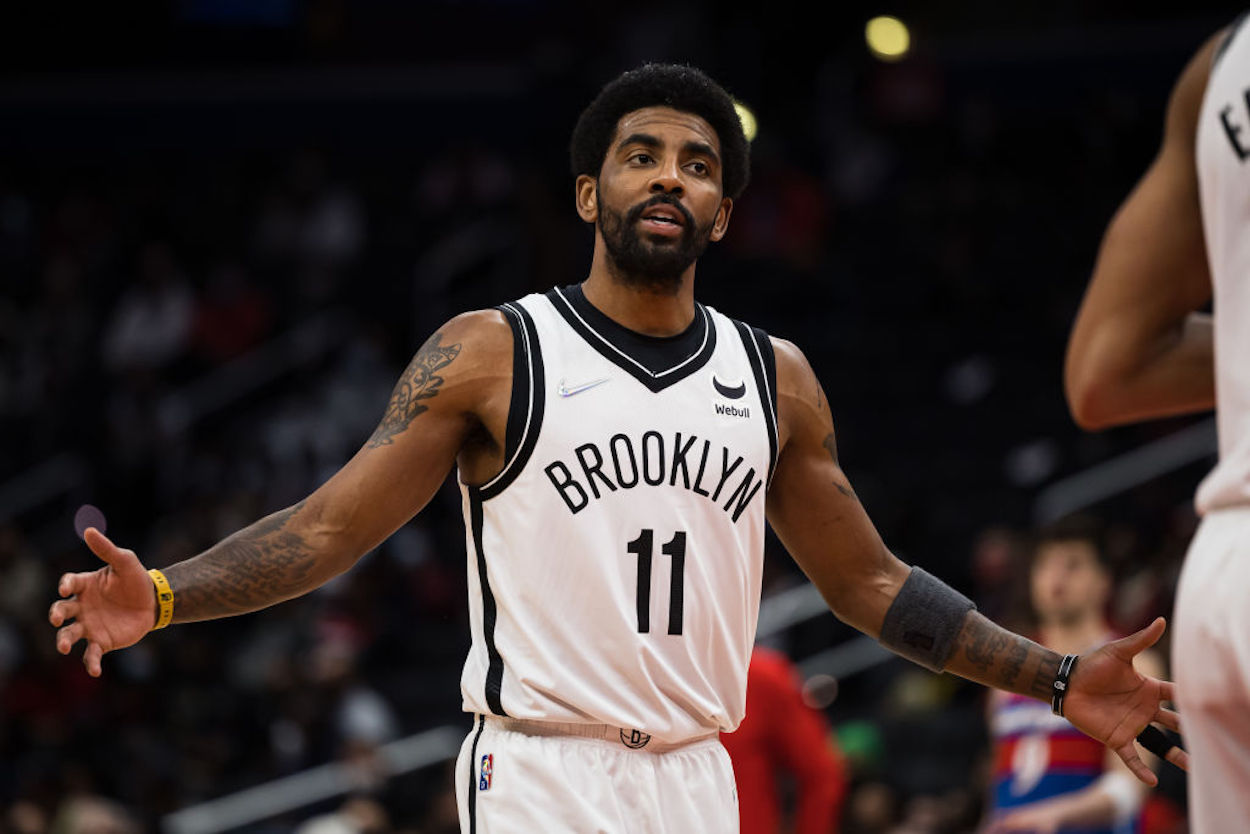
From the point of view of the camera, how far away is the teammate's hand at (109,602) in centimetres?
383

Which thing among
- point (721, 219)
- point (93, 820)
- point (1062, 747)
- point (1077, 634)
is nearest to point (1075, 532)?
point (1077, 634)

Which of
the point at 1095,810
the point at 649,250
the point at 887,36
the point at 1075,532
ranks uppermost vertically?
the point at 887,36

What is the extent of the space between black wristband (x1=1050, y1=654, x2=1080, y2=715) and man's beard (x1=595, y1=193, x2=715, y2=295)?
52.4 inches

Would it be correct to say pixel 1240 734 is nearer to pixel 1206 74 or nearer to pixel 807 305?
pixel 1206 74

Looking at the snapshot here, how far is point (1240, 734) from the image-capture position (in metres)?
2.63

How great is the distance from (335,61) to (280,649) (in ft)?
33.9

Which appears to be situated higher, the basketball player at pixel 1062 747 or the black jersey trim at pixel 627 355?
the black jersey trim at pixel 627 355

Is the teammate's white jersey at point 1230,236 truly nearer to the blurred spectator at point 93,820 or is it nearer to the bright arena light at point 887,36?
the blurred spectator at point 93,820

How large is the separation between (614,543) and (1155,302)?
5.14ft

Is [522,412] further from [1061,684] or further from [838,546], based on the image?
[1061,684]

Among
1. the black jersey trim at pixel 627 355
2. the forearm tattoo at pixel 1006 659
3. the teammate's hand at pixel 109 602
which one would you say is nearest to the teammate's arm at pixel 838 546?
the forearm tattoo at pixel 1006 659

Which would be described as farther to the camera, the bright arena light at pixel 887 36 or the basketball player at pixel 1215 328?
the bright arena light at pixel 887 36

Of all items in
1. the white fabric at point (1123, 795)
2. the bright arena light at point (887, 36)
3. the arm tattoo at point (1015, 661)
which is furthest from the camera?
the bright arena light at point (887, 36)

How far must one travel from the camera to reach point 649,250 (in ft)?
14.3
